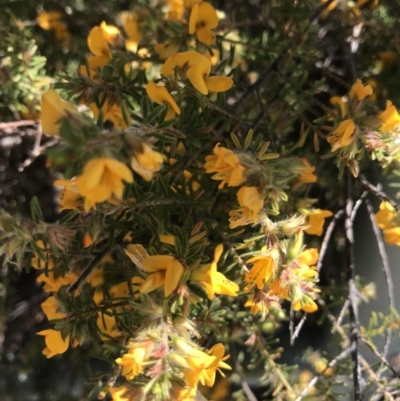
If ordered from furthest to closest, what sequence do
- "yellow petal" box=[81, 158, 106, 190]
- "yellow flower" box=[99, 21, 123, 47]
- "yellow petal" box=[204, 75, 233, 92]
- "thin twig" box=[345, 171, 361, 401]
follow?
"yellow flower" box=[99, 21, 123, 47]
"thin twig" box=[345, 171, 361, 401]
"yellow petal" box=[204, 75, 233, 92]
"yellow petal" box=[81, 158, 106, 190]

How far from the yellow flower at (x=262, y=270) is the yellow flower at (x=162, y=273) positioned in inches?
4.2

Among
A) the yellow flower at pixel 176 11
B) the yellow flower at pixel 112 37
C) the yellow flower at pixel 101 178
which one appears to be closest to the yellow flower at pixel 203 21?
the yellow flower at pixel 176 11

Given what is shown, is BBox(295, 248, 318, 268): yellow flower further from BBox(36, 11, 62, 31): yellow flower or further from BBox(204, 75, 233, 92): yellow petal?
BBox(36, 11, 62, 31): yellow flower

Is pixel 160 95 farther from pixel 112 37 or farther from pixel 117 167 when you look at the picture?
pixel 112 37

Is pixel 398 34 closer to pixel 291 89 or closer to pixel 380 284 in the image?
pixel 291 89

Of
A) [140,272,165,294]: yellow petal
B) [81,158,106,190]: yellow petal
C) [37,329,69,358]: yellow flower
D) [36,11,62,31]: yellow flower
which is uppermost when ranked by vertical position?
[81,158,106,190]: yellow petal

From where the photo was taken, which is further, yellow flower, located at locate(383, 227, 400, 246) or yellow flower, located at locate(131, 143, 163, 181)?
yellow flower, located at locate(383, 227, 400, 246)

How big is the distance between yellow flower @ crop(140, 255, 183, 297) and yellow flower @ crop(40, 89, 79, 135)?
0.22 meters

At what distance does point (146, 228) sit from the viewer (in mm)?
739

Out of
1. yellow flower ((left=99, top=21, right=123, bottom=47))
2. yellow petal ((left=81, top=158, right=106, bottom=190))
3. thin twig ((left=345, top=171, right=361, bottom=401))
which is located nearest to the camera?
yellow petal ((left=81, top=158, right=106, bottom=190))

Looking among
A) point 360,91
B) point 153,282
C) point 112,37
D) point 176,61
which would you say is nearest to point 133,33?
point 112,37

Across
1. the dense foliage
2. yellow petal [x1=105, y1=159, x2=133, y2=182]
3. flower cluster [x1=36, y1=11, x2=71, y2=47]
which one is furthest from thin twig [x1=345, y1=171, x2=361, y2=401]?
flower cluster [x1=36, y1=11, x2=71, y2=47]

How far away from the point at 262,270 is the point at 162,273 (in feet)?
0.46

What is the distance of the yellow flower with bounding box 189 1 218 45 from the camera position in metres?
0.79
